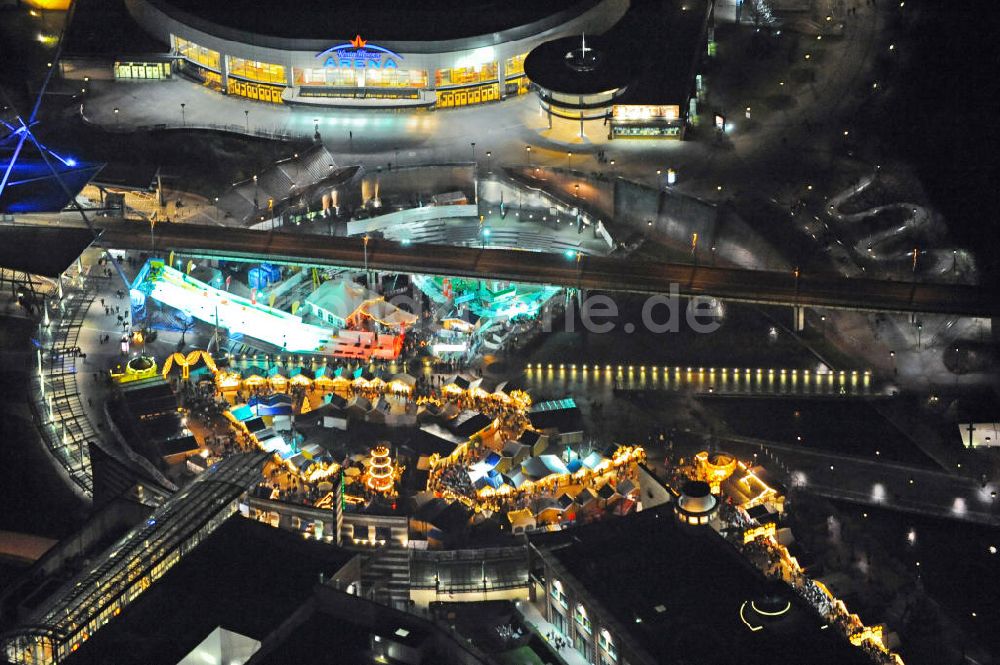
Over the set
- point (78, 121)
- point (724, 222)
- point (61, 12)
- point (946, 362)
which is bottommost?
point (946, 362)

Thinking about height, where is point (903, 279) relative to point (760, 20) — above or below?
below

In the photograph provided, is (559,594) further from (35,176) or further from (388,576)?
(35,176)

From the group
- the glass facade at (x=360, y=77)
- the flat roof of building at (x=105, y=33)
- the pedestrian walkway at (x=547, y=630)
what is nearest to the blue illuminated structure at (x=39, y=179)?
the flat roof of building at (x=105, y=33)

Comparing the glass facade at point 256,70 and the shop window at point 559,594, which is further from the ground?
the glass facade at point 256,70

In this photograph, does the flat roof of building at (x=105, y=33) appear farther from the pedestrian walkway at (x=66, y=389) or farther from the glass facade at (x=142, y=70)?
the pedestrian walkway at (x=66, y=389)

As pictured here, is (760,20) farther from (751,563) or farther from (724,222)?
(751,563)

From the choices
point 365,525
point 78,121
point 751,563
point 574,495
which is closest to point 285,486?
point 365,525

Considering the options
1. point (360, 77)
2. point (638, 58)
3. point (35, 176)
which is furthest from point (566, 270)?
point (35, 176)

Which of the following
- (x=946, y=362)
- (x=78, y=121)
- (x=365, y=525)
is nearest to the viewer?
(x=365, y=525)
